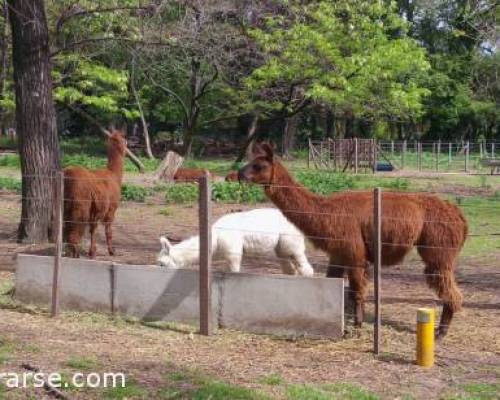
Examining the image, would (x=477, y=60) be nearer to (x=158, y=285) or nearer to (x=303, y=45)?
(x=303, y=45)

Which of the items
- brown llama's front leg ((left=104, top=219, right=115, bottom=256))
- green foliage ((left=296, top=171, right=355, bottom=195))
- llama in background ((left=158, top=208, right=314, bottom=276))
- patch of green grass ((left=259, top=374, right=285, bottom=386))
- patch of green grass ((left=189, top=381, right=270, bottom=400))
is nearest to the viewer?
patch of green grass ((left=189, top=381, right=270, bottom=400))

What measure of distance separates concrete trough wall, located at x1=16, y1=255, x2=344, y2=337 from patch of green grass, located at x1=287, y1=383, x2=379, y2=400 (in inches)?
59.6

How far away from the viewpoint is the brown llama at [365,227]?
7438mm

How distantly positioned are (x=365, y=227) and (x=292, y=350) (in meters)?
1.47

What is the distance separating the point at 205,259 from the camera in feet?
25.0

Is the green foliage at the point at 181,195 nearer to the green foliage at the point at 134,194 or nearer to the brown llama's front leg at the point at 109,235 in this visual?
the green foliage at the point at 134,194

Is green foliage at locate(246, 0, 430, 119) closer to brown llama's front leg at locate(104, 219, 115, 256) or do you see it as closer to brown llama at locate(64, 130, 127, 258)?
brown llama at locate(64, 130, 127, 258)

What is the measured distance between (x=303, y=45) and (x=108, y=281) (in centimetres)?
1933

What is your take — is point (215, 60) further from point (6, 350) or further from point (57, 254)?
point (6, 350)

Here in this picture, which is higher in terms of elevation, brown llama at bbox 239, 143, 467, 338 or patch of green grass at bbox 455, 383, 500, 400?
brown llama at bbox 239, 143, 467, 338

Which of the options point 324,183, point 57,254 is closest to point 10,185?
point 324,183

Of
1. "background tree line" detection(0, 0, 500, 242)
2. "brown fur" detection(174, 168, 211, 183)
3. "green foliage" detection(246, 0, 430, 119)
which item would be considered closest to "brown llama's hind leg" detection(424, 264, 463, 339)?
"background tree line" detection(0, 0, 500, 242)

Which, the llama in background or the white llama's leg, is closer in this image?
the llama in background

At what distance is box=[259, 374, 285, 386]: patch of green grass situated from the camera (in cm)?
585
